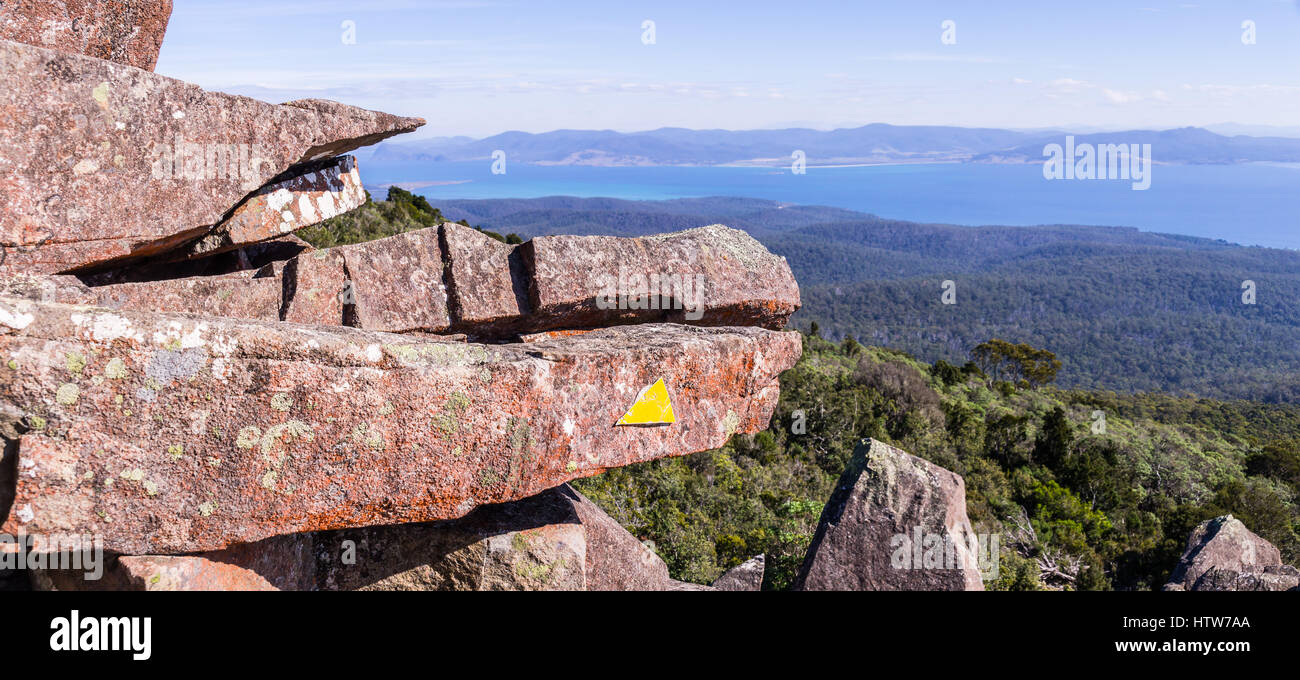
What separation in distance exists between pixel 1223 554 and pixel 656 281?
1225cm

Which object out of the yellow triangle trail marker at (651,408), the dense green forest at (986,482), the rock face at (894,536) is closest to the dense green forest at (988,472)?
the dense green forest at (986,482)

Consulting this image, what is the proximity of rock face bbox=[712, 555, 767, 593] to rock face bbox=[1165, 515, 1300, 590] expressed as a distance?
7292mm

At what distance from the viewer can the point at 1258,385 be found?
417 feet

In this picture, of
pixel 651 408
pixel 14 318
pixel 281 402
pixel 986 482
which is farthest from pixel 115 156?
pixel 986 482

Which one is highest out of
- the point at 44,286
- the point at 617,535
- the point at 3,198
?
the point at 3,198

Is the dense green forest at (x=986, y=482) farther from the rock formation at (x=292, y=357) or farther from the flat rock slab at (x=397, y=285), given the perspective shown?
the flat rock slab at (x=397, y=285)

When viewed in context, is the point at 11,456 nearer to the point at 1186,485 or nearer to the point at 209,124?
the point at 209,124

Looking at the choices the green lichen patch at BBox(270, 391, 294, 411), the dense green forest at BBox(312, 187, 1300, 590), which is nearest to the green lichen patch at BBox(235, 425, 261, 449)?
the green lichen patch at BBox(270, 391, 294, 411)

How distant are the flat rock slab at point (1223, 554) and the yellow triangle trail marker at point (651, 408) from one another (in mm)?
11319

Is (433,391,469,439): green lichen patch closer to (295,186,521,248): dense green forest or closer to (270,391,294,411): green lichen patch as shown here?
(270,391,294,411): green lichen patch

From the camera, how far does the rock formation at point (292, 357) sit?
17.2ft

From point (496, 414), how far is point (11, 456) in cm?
328

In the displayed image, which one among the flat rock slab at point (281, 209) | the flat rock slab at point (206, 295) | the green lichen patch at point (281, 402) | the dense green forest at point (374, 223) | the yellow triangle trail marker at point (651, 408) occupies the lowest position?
the yellow triangle trail marker at point (651, 408)
